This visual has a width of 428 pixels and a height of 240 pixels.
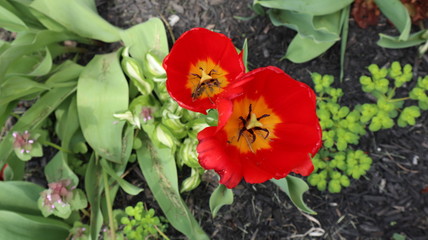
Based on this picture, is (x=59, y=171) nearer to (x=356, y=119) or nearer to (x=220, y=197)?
(x=220, y=197)

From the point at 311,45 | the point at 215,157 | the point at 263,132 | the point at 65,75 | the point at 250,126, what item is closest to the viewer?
the point at 215,157

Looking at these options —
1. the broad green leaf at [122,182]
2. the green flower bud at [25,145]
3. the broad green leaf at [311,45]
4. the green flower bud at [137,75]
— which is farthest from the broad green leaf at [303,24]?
the green flower bud at [25,145]

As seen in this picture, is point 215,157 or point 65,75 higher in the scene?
point 215,157

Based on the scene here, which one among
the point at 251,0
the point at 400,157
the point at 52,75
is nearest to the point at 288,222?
the point at 400,157

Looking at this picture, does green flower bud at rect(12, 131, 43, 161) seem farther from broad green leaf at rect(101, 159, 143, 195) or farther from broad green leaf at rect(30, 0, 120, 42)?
broad green leaf at rect(30, 0, 120, 42)

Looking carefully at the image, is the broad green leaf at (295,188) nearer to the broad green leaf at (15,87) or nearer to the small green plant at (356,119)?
the small green plant at (356,119)

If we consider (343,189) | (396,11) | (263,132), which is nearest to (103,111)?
(263,132)

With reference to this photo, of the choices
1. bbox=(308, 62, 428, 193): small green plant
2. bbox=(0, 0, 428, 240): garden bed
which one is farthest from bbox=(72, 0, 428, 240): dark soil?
bbox=(308, 62, 428, 193): small green plant
